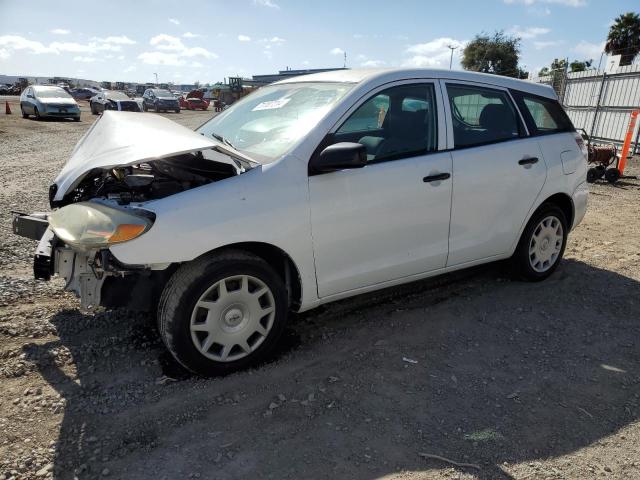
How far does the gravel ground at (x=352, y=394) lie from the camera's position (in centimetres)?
241

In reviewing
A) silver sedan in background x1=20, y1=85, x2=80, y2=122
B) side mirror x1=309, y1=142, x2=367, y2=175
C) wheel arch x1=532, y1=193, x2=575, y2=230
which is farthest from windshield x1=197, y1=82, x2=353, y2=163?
silver sedan in background x1=20, y1=85, x2=80, y2=122

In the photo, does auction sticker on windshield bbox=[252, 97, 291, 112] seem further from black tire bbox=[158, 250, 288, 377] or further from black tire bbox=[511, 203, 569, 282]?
black tire bbox=[511, 203, 569, 282]

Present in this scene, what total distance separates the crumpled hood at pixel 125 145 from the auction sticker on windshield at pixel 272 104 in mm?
669

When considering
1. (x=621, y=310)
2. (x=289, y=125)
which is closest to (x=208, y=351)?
(x=289, y=125)

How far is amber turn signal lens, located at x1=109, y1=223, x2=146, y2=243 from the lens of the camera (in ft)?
8.65

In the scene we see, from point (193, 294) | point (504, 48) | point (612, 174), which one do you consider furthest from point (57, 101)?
point (504, 48)

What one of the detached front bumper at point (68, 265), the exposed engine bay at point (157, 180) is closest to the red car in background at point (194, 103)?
the exposed engine bay at point (157, 180)

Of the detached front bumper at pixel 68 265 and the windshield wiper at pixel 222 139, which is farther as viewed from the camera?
the windshield wiper at pixel 222 139

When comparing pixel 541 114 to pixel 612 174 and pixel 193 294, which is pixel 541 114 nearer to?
pixel 193 294

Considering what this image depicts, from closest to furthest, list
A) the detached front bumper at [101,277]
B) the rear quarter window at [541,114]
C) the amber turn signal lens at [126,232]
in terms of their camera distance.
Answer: the amber turn signal lens at [126,232]
the detached front bumper at [101,277]
the rear quarter window at [541,114]

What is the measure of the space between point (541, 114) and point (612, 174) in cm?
697

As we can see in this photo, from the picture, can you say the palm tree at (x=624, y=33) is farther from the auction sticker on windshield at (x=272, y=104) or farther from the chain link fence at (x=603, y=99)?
the auction sticker on windshield at (x=272, y=104)

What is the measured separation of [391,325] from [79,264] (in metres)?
2.24

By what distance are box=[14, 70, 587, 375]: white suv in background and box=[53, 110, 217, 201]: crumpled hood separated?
2cm
